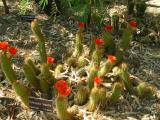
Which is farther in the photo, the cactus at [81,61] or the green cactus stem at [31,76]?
the cactus at [81,61]

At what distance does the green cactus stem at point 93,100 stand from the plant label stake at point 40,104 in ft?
1.11

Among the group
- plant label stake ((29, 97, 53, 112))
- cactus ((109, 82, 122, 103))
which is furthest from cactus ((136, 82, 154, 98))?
plant label stake ((29, 97, 53, 112))

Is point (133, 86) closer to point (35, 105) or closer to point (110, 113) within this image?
point (110, 113)

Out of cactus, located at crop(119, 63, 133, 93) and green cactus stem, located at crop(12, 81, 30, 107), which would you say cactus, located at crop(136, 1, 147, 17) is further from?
green cactus stem, located at crop(12, 81, 30, 107)

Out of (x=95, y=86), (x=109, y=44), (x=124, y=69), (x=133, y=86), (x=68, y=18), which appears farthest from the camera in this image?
(x=68, y=18)

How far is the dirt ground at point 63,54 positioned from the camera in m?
3.25

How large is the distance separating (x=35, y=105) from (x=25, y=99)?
102 mm

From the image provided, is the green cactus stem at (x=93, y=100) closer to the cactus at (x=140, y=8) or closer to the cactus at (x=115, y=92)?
the cactus at (x=115, y=92)

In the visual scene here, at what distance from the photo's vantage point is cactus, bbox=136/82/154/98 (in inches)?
133

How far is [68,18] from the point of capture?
476cm

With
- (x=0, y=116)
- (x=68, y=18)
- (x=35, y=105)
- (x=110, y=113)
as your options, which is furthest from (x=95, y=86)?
(x=68, y=18)

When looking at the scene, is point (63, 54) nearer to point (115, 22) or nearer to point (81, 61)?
point (81, 61)

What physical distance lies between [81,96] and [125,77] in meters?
0.46

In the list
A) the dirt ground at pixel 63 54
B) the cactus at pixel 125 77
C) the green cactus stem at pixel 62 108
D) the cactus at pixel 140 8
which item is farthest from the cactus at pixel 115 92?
the cactus at pixel 140 8
